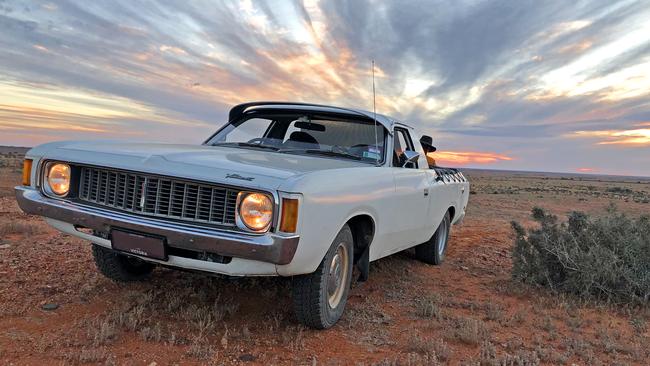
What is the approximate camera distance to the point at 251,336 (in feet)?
11.3

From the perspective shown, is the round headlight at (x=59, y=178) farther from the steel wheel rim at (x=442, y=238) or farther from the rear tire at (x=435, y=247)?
the steel wheel rim at (x=442, y=238)

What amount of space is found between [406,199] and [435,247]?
1930 millimetres

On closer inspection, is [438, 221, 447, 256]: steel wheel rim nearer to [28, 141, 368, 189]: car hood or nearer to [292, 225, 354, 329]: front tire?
[292, 225, 354, 329]: front tire

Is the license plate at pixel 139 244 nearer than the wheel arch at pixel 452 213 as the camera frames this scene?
Yes

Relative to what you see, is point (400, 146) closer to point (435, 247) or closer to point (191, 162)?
point (435, 247)

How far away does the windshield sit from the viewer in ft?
14.8

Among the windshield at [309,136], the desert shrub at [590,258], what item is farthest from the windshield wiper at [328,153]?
the desert shrub at [590,258]

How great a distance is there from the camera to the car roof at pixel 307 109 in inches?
188

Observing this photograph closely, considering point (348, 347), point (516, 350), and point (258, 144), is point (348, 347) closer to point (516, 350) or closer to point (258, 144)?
point (516, 350)

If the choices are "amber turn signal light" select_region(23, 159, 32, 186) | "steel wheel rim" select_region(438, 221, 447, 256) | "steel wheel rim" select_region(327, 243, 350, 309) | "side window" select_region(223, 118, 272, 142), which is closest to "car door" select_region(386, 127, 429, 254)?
"steel wheel rim" select_region(327, 243, 350, 309)

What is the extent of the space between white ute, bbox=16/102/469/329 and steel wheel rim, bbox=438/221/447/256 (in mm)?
1897

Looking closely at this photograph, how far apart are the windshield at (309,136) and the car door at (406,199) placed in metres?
0.28

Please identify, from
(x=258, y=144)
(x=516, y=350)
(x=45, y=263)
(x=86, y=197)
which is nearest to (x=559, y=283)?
(x=516, y=350)

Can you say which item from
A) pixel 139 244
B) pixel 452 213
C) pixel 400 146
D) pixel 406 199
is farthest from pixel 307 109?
pixel 452 213
